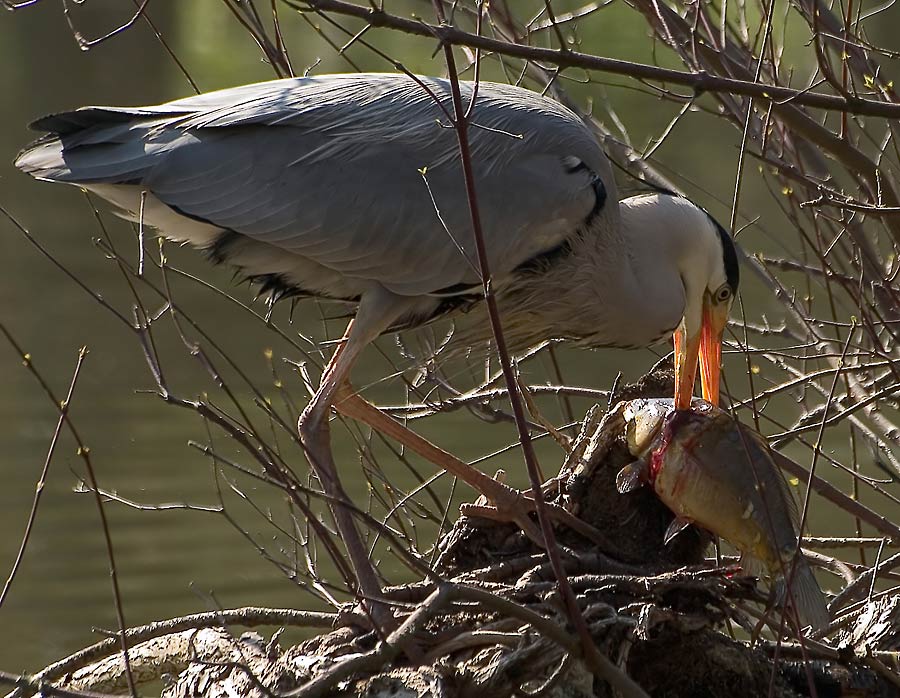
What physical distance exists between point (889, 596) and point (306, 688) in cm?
153

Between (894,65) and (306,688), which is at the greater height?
(306,688)

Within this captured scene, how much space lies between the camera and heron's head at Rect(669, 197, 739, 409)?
15.1 ft

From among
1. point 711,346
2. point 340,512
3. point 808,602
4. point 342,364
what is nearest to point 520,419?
point 808,602

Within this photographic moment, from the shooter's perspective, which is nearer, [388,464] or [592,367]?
[388,464]

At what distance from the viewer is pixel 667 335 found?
15.2ft

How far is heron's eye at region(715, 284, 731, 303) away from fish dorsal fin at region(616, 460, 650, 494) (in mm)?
1337

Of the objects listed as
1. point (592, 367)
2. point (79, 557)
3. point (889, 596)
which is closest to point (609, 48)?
point (592, 367)

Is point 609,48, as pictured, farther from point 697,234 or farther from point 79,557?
point 697,234

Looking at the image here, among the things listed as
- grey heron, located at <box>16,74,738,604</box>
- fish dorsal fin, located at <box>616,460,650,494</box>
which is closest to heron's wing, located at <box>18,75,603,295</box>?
grey heron, located at <box>16,74,738,604</box>

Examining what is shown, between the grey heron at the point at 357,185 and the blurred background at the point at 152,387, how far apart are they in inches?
8.0

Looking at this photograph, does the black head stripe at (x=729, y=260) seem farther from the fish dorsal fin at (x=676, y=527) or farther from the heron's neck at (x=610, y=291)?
the fish dorsal fin at (x=676, y=527)

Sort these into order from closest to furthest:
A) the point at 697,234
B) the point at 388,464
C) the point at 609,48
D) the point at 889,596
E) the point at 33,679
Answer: the point at 33,679 < the point at 889,596 < the point at 697,234 < the point at 388,464 < the point at 609,48

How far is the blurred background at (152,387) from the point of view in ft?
24.4

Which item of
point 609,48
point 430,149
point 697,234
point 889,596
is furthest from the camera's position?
point 609,48
